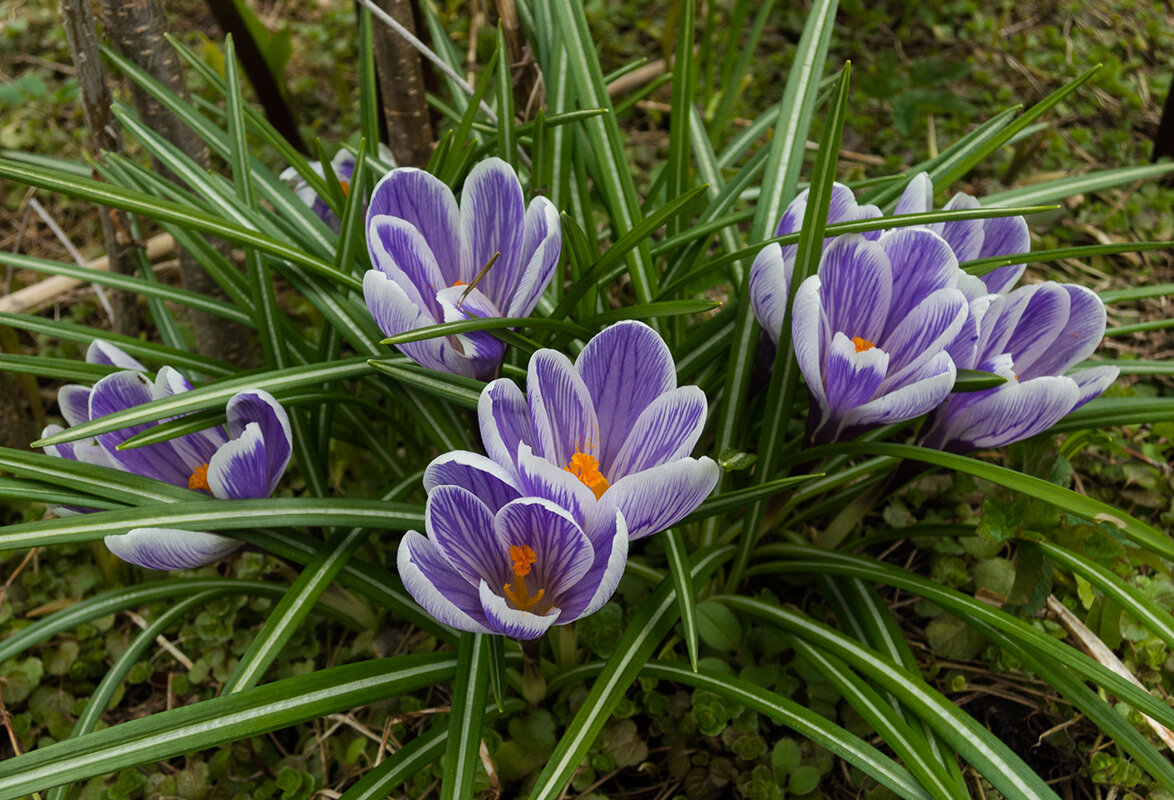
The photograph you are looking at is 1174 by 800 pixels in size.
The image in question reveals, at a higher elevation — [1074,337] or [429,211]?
[429,211]

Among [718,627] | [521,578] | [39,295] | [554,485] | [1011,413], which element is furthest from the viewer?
[39,295]

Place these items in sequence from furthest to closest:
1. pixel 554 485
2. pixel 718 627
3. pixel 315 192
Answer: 1. pixel 315 192
2. pixel 718 627
3. pixel 554 485

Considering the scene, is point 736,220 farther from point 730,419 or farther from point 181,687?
point 181,687

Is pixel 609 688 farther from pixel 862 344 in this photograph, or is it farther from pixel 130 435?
pixel 130 435

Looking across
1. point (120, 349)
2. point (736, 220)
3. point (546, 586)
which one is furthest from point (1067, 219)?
point (120, 349)

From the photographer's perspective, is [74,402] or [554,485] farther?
[74,402]

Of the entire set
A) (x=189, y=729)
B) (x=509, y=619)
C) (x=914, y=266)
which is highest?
(x=914, y=266)

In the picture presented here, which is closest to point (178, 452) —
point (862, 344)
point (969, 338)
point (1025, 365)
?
point (862, 344)
